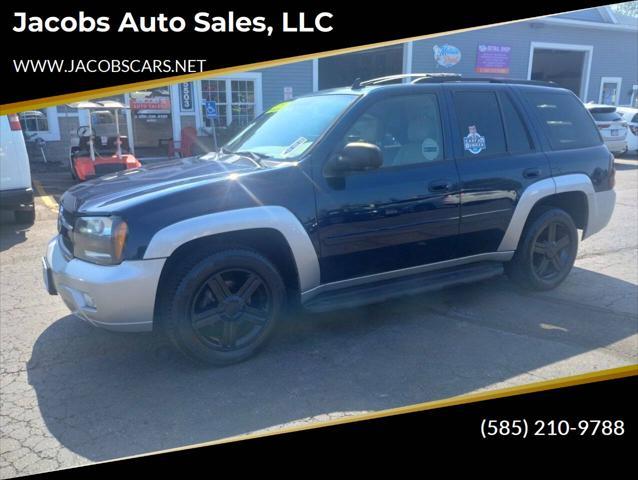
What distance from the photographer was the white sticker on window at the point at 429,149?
4363mm

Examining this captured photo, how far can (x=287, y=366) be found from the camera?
3.77 meters

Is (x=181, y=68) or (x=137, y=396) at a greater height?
(x=181, y=68)

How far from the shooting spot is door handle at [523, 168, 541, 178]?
4.80 m

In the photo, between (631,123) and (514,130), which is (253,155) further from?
(631,123)

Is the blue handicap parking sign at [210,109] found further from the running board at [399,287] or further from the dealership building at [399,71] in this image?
the running board at [399,287]

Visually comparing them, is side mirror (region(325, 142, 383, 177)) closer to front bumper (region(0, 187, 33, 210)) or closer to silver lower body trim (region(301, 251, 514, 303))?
silver lower body trim (region(301, 251, 514, 303))

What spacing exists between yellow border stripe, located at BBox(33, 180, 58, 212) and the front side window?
6719mm

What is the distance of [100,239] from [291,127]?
69.0 inches

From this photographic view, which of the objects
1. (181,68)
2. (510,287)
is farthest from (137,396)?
(181,68)

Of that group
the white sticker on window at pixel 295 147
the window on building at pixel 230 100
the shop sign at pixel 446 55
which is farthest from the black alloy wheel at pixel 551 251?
the shop sign at pixel 446 55

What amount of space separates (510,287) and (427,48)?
14634 millimetres

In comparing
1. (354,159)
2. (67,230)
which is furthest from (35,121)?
(354,159)

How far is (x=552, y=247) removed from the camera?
16.9 feet

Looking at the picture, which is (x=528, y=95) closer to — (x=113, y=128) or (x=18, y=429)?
(x=18, y=429)
